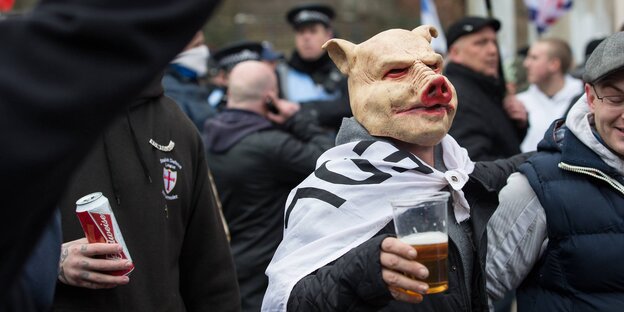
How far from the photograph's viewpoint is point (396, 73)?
3.20 meters

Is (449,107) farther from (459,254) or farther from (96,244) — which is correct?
(96,244)

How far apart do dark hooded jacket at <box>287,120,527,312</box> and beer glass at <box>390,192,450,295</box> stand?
0.45ft

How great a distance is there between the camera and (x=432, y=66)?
3.27m

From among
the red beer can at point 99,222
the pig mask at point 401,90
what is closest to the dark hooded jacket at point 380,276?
the pig mask at point 401,90

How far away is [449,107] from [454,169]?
0.22 meters

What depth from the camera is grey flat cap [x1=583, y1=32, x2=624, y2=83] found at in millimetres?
3316

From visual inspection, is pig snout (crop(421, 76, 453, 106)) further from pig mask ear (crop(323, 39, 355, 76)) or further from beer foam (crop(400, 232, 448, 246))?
beer foam (crop(400, 232, 448, 246))

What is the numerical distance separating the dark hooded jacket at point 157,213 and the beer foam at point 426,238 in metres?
1.29

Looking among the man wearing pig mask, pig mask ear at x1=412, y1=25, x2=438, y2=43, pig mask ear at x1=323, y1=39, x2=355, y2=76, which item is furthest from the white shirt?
the man wearing pig mask

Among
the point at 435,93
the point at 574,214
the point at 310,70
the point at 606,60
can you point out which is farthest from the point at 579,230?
the point at 310,70

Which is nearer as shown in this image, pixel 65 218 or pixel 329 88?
pixel 65 218

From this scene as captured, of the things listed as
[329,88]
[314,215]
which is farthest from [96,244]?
[329,88]

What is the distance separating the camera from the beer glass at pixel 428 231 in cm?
239

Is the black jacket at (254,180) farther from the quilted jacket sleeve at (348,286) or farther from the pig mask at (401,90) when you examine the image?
the quilted jacket sleeve at (348,286)
